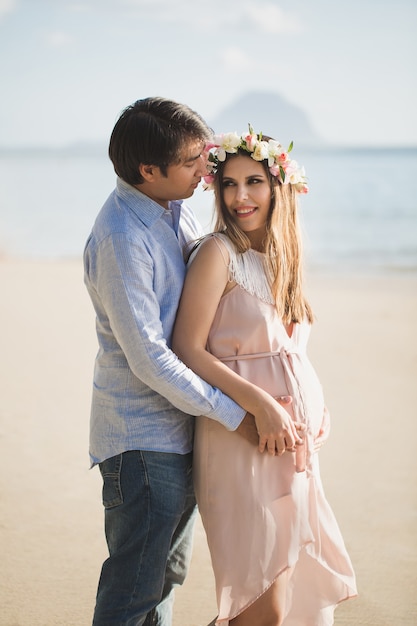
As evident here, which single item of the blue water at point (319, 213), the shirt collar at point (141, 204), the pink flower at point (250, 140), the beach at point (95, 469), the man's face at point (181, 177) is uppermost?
the blue water at point (319, 213)

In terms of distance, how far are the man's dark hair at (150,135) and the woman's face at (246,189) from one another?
230 mm

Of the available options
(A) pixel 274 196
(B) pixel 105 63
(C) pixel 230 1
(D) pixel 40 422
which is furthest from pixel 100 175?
(A) pixel 274 196

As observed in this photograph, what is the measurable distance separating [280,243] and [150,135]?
58cm

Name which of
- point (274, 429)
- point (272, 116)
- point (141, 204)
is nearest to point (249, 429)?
point (274, 429)

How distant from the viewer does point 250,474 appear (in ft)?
8.41

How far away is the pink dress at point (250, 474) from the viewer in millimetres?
2557

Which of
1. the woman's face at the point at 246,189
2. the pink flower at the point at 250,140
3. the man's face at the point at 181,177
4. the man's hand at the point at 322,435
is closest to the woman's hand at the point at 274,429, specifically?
the man's hand at the point at 322,435

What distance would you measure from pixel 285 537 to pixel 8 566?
1.77 m

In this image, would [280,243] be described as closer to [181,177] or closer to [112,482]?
[181,177]

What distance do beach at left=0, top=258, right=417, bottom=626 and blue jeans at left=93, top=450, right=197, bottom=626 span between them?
975 millimetres

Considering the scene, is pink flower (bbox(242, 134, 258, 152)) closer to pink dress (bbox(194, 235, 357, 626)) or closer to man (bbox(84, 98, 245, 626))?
man (bbox(84, 98, 245, 626))

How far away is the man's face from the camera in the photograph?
2547 mm

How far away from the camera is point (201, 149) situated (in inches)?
103

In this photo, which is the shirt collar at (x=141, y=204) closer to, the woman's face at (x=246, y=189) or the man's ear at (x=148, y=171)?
the man's ear at (x=148, y=171)
